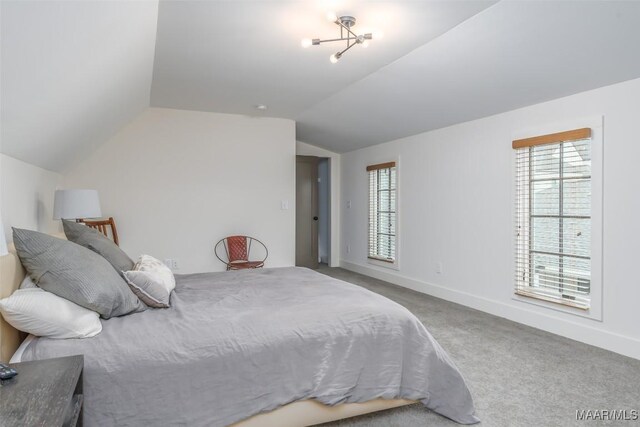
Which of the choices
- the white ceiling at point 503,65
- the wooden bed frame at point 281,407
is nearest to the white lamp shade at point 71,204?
the wooden bed frame at point 281,407

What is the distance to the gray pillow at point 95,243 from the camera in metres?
2.27

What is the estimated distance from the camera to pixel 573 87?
3180mm

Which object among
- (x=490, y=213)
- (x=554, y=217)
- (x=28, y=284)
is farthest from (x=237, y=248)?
(x=554, y=217)

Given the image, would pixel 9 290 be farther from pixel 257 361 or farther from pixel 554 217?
pixel 554 217

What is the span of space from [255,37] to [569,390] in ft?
10.4

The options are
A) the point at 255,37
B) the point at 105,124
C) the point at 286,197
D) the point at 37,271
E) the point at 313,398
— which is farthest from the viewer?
the point at 286,197

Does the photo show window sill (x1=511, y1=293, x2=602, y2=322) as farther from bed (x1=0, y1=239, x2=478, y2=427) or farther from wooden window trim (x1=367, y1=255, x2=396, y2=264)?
wooden window trim (x1=367, y1=255, x2=396, y2=264)

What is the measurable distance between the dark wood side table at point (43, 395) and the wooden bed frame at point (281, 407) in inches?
14.4

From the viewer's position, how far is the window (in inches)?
229

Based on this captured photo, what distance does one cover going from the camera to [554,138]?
3.43 m

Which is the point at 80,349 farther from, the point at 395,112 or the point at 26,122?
the point at 395,112

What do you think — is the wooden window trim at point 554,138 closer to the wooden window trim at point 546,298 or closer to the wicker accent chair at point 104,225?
the wooden window trim at point 546,298

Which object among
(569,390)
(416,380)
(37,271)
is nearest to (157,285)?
(37,271)

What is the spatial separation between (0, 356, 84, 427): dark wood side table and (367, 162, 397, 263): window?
15.8 feet
